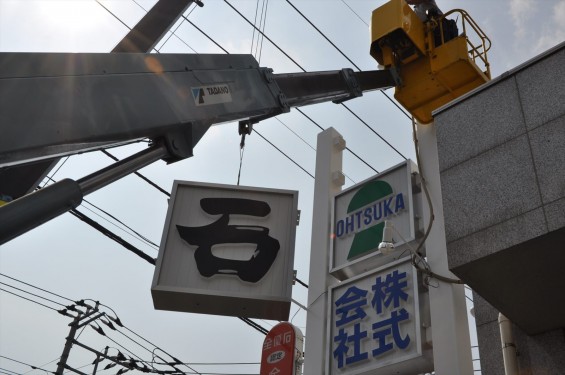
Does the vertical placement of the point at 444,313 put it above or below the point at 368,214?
below

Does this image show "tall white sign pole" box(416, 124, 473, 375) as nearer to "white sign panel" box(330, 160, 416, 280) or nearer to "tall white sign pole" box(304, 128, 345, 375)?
"white sign panel" box(330, 160, 416, 280)

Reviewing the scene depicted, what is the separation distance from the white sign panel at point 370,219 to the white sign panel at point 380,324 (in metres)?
0.40

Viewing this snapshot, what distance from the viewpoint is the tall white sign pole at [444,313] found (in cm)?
980

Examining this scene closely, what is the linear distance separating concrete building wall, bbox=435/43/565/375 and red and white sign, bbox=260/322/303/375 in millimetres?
4958

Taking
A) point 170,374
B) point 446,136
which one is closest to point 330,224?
point 446,136

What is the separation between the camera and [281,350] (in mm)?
12914

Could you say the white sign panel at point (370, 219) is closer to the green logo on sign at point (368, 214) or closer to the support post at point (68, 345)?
the green logo on sign at point (368, 214)

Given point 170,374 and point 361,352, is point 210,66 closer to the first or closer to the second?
point 361,352

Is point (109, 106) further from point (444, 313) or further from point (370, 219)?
point (370, 219)

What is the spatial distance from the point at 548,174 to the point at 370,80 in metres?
6.66

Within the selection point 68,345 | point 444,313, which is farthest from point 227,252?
point 68,345

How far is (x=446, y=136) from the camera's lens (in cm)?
826

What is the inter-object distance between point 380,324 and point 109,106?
639 centimetres

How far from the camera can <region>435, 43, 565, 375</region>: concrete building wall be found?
22.0ft
